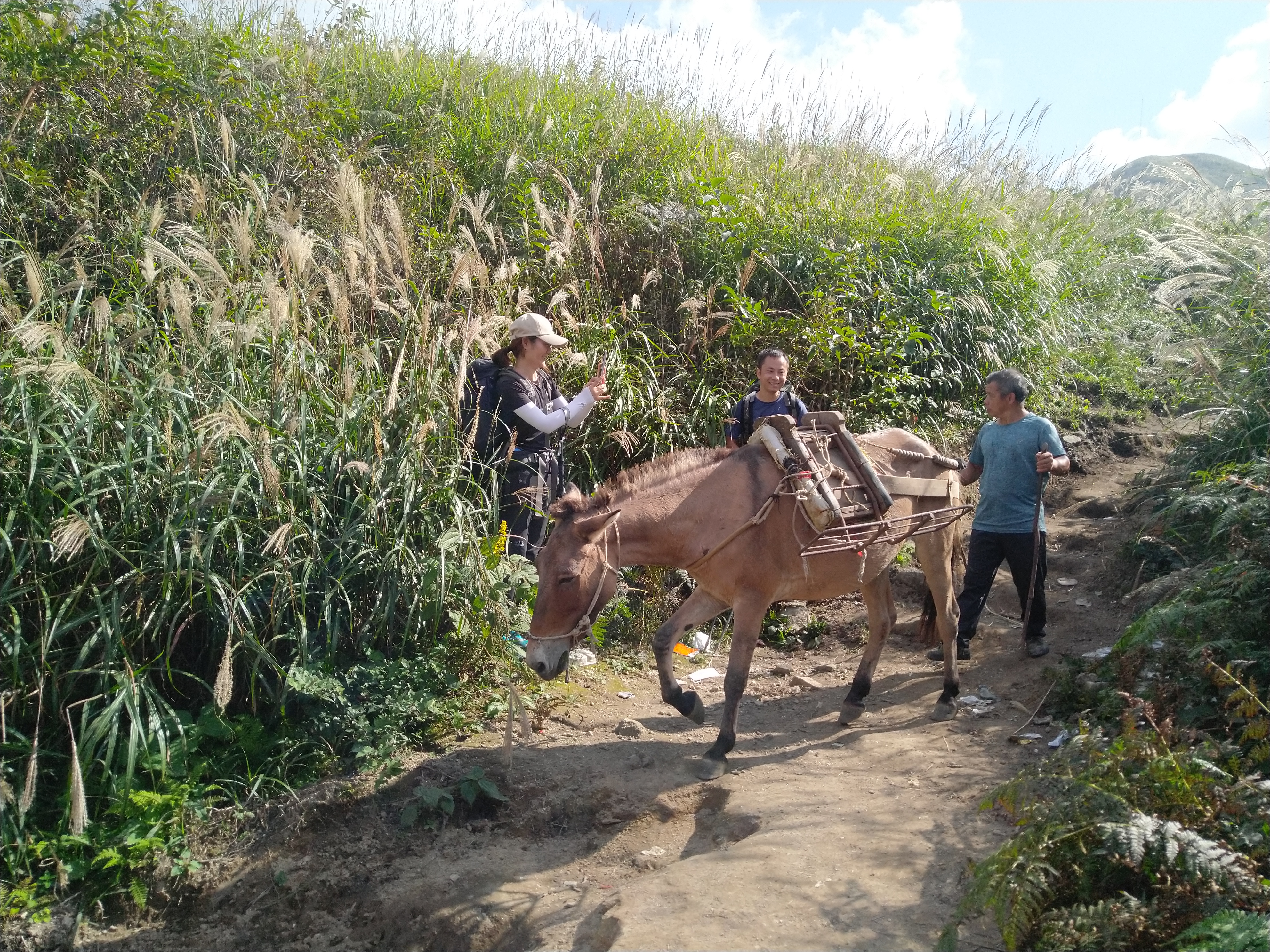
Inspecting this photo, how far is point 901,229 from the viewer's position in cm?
920

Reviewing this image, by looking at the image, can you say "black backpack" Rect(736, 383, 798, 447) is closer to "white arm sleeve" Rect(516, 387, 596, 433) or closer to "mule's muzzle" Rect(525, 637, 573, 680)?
"white arm sleeve" Rect(516, 387, 596, 433)

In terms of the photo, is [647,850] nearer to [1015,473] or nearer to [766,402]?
[766,402]

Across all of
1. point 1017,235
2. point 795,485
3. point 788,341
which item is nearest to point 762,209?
point 788,341

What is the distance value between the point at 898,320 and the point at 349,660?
6156 mm

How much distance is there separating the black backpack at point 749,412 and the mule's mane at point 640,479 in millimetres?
948

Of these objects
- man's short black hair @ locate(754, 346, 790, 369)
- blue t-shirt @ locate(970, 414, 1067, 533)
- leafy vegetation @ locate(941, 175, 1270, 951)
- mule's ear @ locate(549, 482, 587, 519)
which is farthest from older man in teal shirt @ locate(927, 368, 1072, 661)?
mule's ear @ locate(549, 482, 587, 519)

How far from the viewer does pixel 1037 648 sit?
6137mm

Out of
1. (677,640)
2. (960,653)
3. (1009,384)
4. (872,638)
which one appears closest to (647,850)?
(677,640)

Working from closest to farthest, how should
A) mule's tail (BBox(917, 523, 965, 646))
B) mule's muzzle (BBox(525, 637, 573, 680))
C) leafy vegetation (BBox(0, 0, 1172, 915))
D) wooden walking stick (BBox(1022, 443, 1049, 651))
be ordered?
leafy vegetation (BBox(0, 0, 1172, 915)), mule's muzzle (BBox(525, 637, 573, 680)), wooden walking stick (BBox(1022, 443, 1049, 651)), mule's tail (BBox(917, 523, 965, 646))

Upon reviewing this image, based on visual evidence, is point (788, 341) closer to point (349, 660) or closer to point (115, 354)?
point (349, 660)

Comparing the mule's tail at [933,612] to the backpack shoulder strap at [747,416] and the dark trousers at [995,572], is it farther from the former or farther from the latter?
the backpack shoulder strap at [747,416]

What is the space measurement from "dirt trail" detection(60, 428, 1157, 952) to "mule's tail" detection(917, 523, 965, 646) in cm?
85

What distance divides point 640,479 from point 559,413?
951mm

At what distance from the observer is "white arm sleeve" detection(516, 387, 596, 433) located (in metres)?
5.50
